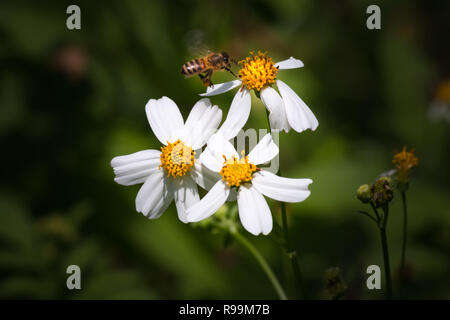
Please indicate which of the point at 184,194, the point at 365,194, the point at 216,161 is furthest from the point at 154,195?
the point at 365,194

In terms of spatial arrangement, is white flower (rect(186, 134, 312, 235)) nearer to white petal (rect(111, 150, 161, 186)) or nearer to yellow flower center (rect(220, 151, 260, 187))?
yellow flower center (rect(220, 151, 260, 187))

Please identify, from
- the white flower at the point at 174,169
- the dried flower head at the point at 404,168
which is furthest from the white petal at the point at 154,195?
the dried flower head at the point at 404,168

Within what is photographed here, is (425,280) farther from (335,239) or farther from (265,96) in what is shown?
(265,96)

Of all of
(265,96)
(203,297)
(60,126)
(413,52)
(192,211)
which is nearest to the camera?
(192,211)

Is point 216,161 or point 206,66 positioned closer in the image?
point 216,161

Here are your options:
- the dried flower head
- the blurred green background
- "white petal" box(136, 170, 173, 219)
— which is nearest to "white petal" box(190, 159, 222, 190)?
"white petal" box(136, 170, 173, 219)

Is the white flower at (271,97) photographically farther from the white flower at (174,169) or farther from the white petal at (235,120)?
the white flower at (174,169)

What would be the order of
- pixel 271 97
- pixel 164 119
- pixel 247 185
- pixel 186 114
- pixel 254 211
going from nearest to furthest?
pixel 254 211 → pixel 247 185 → pixel 271 97 → pixel 164 119 → pixel 186 114

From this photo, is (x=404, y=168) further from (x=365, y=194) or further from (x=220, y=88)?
(x=220, y=88)

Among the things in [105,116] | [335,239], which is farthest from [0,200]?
[335,239]
